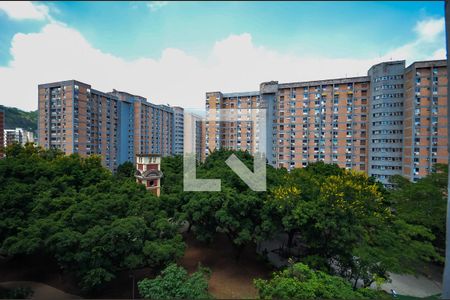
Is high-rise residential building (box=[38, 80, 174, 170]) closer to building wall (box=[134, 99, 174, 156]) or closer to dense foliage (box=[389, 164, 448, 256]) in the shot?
building wall (box=[134, 99, 174, 156])

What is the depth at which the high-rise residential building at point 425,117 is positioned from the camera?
2025 cm

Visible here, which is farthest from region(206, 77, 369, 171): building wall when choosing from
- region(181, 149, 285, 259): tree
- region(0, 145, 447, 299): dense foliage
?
region(181, 149, 285, 259): tree

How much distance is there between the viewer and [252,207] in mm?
9141

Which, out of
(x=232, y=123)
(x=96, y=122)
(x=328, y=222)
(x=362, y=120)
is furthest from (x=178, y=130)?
(x=328, y=222)

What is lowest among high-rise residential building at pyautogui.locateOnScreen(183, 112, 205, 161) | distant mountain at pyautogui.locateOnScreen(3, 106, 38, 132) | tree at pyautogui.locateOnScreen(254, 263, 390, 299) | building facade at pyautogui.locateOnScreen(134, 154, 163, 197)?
tree at pyautogui.locateOnScreen(254, 263, 390, 299)

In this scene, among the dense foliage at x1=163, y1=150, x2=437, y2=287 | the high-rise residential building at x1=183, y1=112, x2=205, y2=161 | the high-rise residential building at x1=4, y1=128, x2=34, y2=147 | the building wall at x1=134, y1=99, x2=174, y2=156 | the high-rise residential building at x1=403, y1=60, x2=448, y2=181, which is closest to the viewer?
the dense foliage at x1=163, y1=150, x2=437, y2=287

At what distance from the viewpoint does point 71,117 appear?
25703 millimetres

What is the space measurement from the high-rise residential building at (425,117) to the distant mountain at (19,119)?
77.8 meters

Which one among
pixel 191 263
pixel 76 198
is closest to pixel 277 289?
pixel 191 263

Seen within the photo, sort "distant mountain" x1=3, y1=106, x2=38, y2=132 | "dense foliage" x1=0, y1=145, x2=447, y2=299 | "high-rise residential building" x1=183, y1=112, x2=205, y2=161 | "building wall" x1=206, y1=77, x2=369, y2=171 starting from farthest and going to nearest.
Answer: "distant mountain" x1=3, y1=106, x2=38, y2=132 → "high-rise residential building" x1=183, y1=112, x2=205, y2=161 → "building wall" x1=206, y1=77, x2=369, y2=171 → "dense foliage" x1=0, y1=145, x2=447, y2=299

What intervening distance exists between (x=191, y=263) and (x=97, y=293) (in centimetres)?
395

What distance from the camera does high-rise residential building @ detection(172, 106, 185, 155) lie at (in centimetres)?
4478

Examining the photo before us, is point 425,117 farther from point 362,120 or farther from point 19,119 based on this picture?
point 19,119

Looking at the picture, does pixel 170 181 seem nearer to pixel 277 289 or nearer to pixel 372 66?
pixel 277 289
